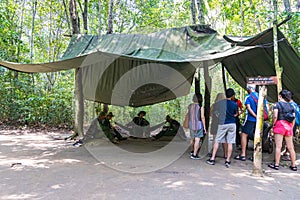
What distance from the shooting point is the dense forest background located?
Answer: 7.86 m

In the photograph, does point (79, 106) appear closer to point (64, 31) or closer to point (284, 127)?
point (284, 127)

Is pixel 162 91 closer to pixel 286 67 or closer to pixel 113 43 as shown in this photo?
pixel 113 43

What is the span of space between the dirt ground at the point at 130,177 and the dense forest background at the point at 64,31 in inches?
148

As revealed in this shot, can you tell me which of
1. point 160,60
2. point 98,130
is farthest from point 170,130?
point 160,60

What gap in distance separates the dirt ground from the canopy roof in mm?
1402

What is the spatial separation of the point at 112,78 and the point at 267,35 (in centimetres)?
328

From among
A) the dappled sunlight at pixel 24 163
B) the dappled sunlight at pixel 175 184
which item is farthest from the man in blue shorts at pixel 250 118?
the dappled sunlight at pixel 24 163

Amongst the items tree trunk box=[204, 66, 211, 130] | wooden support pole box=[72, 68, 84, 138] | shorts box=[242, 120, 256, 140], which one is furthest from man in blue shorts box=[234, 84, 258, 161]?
wooden support pole box=[72, 68, 84, 138]

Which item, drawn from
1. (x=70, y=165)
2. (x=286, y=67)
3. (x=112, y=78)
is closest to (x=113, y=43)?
(x=112, y=78)

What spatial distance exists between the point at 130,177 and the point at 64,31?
28.5 ft

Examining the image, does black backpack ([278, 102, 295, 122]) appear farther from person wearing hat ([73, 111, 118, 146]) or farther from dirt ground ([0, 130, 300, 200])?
person wearing hat ([73, 111, 118, 146])

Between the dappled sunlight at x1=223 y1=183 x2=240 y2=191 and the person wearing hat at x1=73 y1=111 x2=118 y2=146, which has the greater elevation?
the person wearing hat at x1=73 y1=111 x2=118 y2=146

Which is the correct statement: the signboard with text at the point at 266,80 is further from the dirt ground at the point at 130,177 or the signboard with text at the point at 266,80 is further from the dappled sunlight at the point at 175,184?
the dappled sunlight at the point at 175,184

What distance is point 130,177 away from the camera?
289 centimetres
